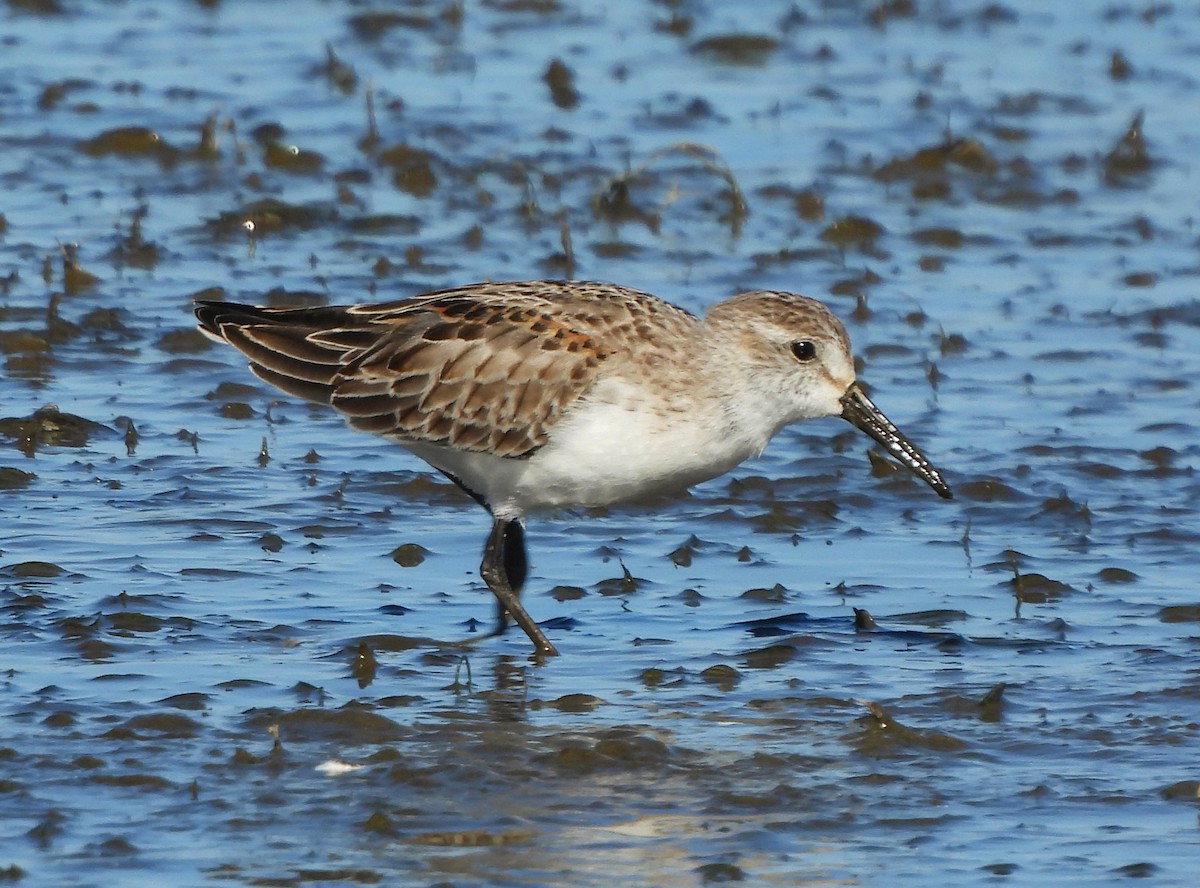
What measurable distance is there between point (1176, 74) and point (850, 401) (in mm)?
10661

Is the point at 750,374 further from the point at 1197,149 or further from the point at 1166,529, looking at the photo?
the point at 1197,149

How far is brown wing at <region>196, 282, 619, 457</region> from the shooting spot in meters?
9.17

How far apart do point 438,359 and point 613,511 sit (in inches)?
71.9

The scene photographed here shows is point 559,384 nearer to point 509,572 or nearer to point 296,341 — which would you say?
point 509,572

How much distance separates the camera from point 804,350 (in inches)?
362

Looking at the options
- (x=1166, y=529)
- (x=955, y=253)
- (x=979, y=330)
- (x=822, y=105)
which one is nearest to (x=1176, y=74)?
(x=822, y=105)

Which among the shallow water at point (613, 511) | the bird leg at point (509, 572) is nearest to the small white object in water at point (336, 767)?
the shallow water at point (613, 511)

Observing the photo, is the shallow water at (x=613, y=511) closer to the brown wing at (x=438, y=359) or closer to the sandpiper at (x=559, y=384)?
the sandpiper at (x=559, y=384)

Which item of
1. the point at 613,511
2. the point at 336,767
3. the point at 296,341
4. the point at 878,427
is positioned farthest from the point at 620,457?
the point at 613,511

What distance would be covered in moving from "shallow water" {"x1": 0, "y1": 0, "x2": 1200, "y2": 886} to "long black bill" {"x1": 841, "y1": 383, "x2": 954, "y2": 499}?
2.13 feet

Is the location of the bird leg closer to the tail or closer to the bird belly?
the bird belly

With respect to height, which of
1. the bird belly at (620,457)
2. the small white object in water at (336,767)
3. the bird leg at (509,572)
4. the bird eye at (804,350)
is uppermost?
the bird eye at (804,350)

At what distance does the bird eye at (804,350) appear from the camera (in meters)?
9.17

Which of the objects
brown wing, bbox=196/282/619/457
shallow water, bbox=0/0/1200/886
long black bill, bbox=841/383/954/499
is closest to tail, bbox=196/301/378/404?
brown wing, bbox=196/282/619/457
